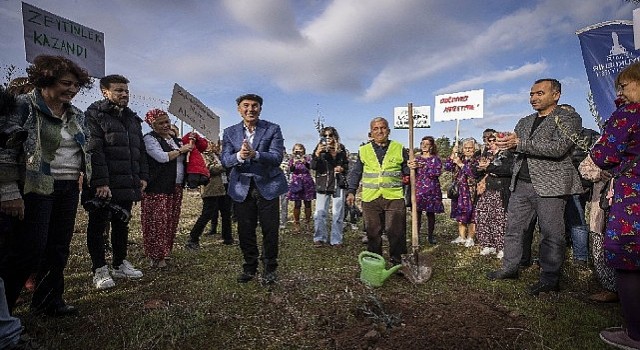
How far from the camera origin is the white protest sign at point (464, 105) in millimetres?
9945

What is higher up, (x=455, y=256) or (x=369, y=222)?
(x=369, y=222)

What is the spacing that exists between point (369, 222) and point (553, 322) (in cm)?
245

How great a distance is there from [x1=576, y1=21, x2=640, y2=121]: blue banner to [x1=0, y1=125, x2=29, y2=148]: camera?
6873 millimetres

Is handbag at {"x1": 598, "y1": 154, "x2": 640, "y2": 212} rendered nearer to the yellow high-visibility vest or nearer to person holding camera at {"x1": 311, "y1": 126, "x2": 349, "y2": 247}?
the yellow high-visibility vest

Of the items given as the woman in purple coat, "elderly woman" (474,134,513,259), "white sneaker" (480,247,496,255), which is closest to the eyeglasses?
"elderly woman" (474,134,513,259)

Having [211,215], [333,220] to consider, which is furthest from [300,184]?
[211,215]

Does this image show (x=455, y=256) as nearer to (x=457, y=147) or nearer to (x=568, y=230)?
(x=568, y=230)

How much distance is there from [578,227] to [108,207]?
20.4 feet

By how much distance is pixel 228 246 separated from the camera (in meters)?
6.60

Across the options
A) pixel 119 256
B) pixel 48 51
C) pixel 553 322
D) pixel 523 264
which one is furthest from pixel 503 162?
pixel 48 51

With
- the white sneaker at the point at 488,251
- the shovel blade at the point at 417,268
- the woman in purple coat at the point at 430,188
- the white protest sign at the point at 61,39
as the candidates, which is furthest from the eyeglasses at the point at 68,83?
the white sneaker at the point at 488,251

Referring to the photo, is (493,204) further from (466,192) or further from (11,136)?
(11,136)

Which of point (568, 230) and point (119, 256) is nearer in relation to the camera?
point (119, 256)

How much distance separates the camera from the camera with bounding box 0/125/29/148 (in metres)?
2.34
